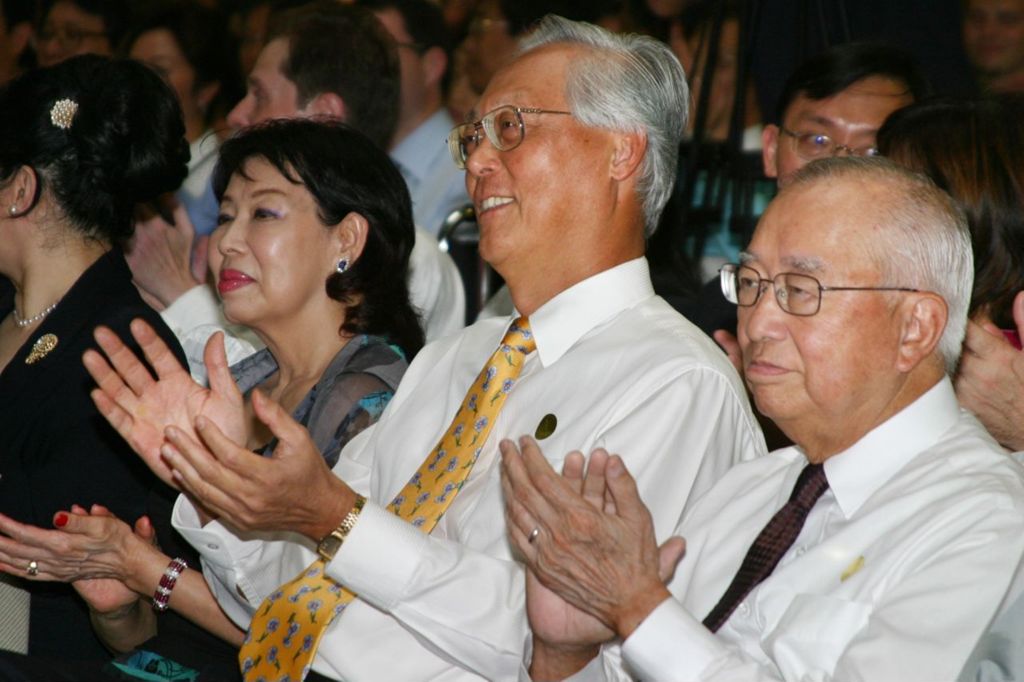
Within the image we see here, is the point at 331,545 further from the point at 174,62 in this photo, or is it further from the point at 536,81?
the point at 174,62

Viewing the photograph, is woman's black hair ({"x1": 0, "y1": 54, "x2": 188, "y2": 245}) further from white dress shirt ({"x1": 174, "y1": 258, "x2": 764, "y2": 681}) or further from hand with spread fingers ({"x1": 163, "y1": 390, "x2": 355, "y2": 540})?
hand with spread fingers ({"x1": 163, "y1": 390, "x2": 355, "y2": 540})

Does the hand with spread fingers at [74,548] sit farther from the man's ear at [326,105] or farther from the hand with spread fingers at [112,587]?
the man's ear at [326,105]

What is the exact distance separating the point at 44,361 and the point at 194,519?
817 mm

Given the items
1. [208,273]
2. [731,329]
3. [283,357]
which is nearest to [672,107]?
[731,329]

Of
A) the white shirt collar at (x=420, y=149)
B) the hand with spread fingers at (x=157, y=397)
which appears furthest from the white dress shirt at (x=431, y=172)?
the hand with spread fingers at (x=157, y=397)

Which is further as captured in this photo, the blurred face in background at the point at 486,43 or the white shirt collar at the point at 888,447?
the blurred face in background at the point at 486,43

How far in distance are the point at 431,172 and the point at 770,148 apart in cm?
162

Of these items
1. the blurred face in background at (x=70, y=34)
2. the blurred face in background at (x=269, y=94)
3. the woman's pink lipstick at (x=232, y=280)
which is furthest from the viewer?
the blurred face in background at (x=70, y=34)

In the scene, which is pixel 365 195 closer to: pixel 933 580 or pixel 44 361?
pixel 44 361

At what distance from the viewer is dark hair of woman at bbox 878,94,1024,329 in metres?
2.17

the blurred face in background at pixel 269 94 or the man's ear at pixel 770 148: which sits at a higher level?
the blurred face in background at pixel 269 94

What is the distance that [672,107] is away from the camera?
8.18 ft

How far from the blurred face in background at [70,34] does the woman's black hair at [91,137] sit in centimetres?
272

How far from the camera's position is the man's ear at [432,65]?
16.4 feet
